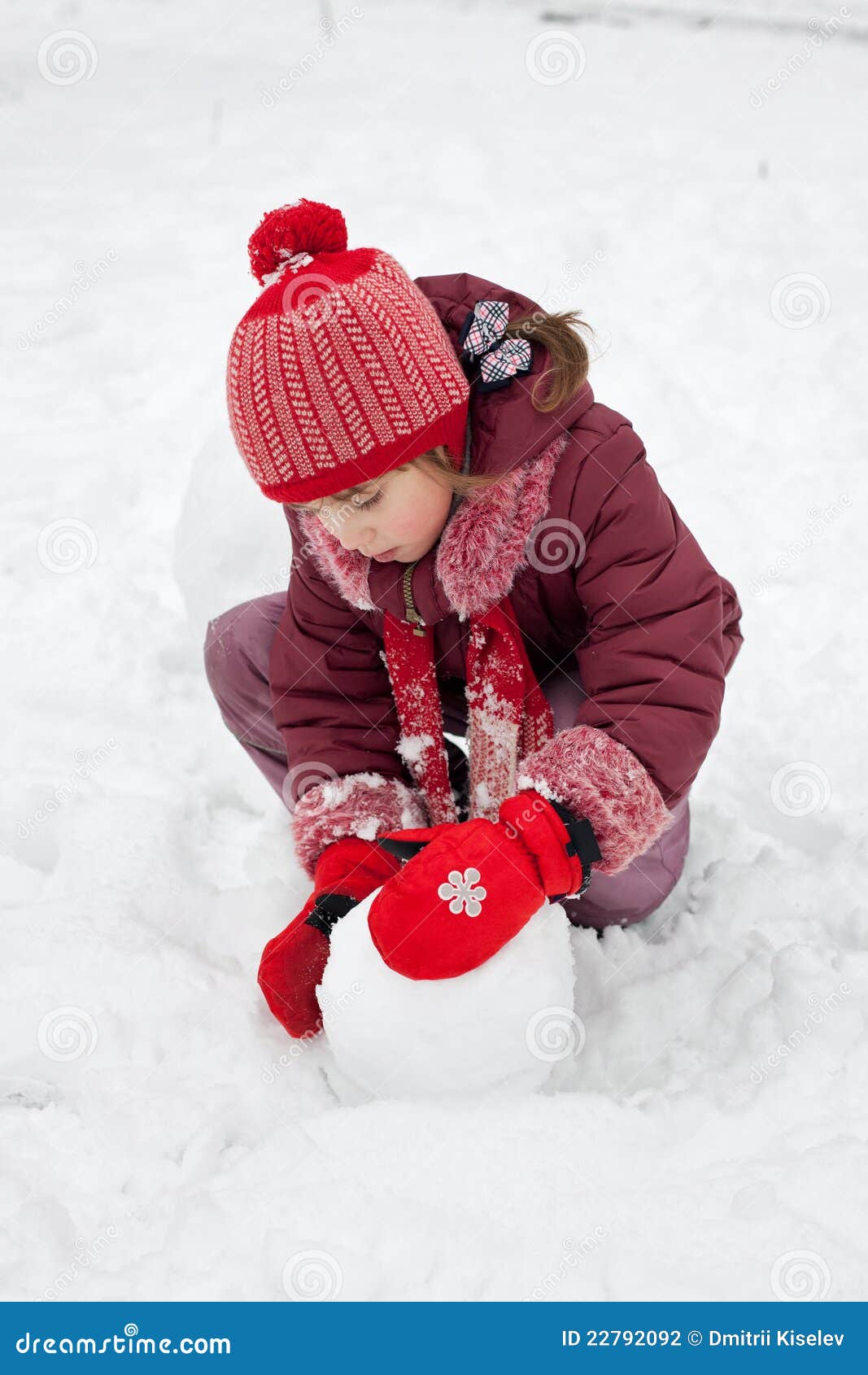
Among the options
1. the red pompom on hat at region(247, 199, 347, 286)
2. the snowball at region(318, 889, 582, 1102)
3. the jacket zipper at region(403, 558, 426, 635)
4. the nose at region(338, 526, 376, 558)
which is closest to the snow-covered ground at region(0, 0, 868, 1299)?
the snowball at region(318, 889, 582, 1102)

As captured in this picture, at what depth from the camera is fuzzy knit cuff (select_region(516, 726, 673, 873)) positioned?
132 centimetres

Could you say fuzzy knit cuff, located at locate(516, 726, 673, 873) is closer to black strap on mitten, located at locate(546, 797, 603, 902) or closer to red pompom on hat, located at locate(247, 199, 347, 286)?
black strap on mitten, located at locate(546, 797, 603, 902)

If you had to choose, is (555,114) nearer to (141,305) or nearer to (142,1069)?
(141,305)

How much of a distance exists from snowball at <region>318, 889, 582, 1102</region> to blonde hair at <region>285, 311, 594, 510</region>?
58cm

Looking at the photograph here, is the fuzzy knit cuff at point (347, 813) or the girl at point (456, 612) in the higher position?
the girl at point (456, 612)

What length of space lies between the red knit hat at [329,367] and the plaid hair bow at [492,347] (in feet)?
0.22

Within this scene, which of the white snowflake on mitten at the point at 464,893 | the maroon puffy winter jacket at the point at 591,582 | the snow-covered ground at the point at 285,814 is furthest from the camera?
the maroon puffy winter jacket at the point at 591,582

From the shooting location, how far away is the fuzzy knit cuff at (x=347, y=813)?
5.28ft

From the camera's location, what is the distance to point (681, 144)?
15.6ft

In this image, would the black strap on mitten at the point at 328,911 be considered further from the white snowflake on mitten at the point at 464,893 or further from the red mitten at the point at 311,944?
the white snowflake on mitten at the point at 464,893

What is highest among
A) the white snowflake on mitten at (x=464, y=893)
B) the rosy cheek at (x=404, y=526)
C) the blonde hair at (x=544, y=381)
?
the blonde hair at (x=544, y=381)

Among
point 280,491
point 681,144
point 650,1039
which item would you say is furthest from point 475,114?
point 650,1039

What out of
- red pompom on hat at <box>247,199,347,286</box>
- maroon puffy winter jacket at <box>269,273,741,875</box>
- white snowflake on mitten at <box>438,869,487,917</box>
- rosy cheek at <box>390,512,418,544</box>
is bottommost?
white snowflake on mitten at <box>438,869,487,917</box>

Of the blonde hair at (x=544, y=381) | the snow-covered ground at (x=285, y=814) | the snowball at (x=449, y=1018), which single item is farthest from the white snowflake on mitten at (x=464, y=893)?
the blonde hair at (x=544, y=381)
